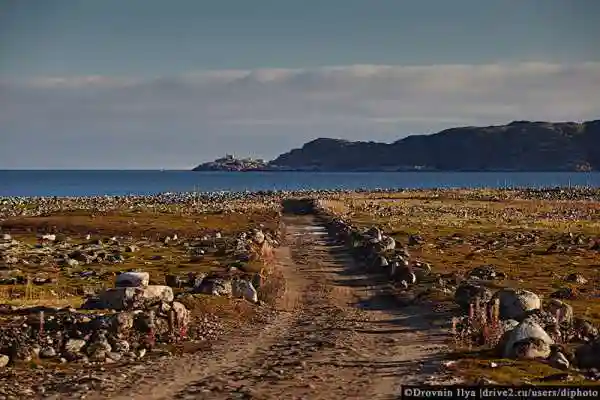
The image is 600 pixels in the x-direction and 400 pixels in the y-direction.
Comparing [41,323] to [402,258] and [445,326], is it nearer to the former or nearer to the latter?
[445,326]

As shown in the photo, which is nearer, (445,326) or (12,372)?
(12,372)

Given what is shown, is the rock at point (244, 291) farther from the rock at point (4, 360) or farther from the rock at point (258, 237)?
the rock at point (258, 237)

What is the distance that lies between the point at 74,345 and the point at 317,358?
7.54 m

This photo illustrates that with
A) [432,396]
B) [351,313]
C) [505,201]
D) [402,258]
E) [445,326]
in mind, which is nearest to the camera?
[432,396]

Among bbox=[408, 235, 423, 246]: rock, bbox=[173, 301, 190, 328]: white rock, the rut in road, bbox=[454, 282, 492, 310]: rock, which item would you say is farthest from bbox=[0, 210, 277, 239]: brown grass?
bbox=[173, 301, 190, 328]: white rock

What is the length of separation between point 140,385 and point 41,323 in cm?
654

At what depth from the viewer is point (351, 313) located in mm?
36219

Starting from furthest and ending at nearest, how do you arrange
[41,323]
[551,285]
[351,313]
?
[551,285]
[351,313]
[41,323]

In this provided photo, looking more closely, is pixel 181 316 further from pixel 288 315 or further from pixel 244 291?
pixel 244 291

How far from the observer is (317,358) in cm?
2631

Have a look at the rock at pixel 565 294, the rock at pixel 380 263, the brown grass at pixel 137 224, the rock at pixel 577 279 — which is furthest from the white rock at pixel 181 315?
the brown grass at pixel 137 224

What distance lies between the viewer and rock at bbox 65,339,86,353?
86.0ft

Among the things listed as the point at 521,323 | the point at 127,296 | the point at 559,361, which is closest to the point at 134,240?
the point at 127,296

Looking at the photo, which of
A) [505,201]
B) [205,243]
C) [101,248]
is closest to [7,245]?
[101,248]
